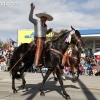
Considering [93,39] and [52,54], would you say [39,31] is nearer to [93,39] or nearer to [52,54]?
[52,54]

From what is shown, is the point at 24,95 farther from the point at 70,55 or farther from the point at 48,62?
the point at 70,55

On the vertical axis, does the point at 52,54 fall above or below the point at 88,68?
above

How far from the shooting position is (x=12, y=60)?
8945 mm

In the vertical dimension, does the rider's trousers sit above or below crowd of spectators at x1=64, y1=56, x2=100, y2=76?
above

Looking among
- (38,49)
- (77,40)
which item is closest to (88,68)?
(77,40)

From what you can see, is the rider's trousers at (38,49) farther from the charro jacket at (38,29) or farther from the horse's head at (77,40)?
the horse's head at (77,40)

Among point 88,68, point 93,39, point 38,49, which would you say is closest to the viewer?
point 38,49

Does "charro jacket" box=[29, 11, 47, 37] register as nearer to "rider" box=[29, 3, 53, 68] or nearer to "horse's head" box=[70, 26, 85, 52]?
"rider" box=[29, 3, 53, 68]

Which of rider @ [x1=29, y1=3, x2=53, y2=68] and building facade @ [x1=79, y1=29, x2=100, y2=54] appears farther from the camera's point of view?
building facade @ [x1=79, y1=29, x2=100, y2=54]

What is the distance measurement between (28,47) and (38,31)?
3.25ft

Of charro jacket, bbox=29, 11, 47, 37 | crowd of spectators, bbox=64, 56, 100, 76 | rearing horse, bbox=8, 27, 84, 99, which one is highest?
charro jacket, bbox=29, 11, 47, 37

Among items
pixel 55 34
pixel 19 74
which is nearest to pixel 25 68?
pixel 19 74

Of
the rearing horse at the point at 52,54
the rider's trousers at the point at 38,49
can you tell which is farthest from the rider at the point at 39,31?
the rearing horse at the point at 52,54

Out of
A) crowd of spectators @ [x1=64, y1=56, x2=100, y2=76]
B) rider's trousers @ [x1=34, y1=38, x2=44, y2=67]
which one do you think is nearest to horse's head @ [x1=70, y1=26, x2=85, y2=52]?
rider's trousers @ [x1=34, y1=38, x2=44, y2=67]
